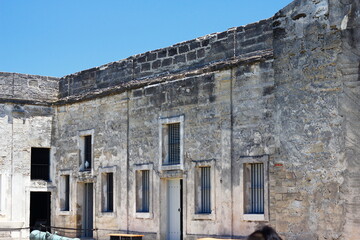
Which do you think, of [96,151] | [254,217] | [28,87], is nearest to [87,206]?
[96,151]

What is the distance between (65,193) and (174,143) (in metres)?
5.36

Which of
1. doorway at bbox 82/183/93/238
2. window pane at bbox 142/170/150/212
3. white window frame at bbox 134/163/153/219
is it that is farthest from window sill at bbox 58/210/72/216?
window pane at bbox 142/170/150/212

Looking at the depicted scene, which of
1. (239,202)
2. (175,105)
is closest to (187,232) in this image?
(239,202)

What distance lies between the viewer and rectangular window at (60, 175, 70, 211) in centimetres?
1994

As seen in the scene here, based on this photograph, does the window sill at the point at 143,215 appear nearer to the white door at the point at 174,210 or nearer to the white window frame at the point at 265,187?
the white door at the point at 174,210

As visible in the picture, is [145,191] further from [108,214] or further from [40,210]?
[40,210]

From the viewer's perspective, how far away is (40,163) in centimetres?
2033

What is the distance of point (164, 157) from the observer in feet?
53.6

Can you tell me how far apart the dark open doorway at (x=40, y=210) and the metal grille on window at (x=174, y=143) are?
6006 millimetres

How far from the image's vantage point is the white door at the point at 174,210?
A: 16.2 metres

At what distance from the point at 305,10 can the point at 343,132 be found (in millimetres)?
2416

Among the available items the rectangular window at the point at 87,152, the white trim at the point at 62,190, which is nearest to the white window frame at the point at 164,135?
the rectangular window at the point at 87,152

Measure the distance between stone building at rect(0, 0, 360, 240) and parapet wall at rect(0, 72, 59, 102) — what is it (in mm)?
39

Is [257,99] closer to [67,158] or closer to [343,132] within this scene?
[343,132]
